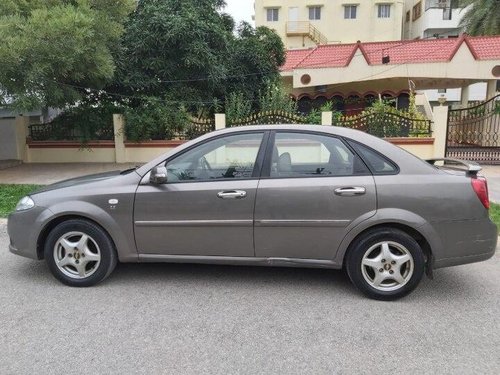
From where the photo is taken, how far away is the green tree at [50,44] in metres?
8.27

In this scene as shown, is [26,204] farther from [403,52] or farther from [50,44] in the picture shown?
[403,52]

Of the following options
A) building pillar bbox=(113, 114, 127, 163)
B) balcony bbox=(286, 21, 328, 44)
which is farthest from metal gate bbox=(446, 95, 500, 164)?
balcony bbox=(286, 21, 328, 44)

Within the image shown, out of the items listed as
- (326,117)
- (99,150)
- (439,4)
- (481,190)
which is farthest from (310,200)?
(439,4)

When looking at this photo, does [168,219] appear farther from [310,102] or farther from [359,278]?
[310,102]

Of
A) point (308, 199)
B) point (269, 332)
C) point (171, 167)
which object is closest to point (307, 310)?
point (269, 332)

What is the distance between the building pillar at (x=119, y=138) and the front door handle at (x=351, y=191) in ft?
34.4

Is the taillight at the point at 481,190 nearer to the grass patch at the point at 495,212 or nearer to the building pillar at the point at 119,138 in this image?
the grass patch at the point at 495,212

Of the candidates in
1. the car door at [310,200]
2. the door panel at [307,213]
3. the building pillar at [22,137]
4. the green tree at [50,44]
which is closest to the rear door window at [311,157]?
the car door at [310,200]

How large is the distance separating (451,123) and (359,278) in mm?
11813

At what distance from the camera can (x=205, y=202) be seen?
395cm

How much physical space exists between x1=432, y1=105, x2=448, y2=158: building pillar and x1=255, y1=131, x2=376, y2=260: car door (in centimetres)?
942

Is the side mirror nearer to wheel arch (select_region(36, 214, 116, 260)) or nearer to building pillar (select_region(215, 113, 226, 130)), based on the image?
wheel arch (select_region(36, 214, 116, 260))

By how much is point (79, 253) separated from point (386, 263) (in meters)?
2.86

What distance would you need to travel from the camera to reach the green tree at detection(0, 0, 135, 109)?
27.1ft
